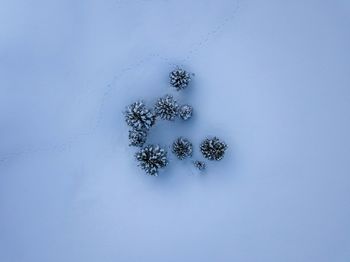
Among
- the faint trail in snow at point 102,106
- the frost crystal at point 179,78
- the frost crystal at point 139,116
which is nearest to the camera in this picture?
the frost crystal at point 139,116

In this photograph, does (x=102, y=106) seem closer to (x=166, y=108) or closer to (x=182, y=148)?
(x=166, y=108)

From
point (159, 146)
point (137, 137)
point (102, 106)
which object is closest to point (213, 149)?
point (159, 146)

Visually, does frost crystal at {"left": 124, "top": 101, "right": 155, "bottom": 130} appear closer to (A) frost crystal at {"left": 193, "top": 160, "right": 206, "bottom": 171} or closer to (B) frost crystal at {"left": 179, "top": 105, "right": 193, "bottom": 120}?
(B) frost crystal at {"left": 179, "top": 105, "right": 193, "bottom": 120}
